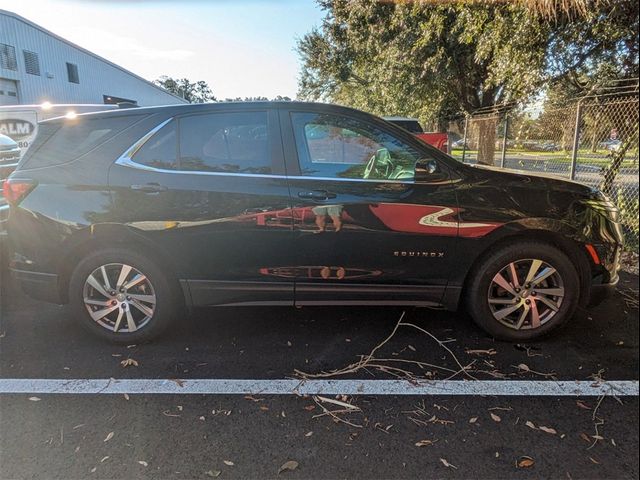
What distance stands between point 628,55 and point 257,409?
780cm

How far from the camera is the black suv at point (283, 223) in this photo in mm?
3191


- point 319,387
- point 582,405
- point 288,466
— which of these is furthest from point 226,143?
point 582,405

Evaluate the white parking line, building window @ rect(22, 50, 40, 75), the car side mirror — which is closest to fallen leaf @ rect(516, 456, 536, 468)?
the white parking line

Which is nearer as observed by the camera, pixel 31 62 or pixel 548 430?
pixel 548 430

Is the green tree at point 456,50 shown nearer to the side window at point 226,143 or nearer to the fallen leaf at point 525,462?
the side window at point 226,143

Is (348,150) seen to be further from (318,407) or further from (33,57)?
(33,57)

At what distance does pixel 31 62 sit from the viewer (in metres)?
20.4

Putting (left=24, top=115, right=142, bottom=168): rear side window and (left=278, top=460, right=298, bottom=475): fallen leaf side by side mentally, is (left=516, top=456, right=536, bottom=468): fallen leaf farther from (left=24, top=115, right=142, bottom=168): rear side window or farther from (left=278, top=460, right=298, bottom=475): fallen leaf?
(left=24, top=115, right=142, bottom=168): rear side window

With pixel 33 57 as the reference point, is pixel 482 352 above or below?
below

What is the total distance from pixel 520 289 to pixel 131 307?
298 cm

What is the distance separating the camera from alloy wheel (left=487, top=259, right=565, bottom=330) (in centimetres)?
329

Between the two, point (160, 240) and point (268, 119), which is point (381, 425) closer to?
point (160, 240)

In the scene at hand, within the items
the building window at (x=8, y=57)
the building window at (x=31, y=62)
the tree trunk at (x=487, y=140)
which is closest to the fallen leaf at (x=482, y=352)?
the tree trunk at (x=487, y=140)

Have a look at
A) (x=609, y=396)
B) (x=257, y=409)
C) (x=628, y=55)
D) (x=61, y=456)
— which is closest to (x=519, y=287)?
(x=609, y=396)
